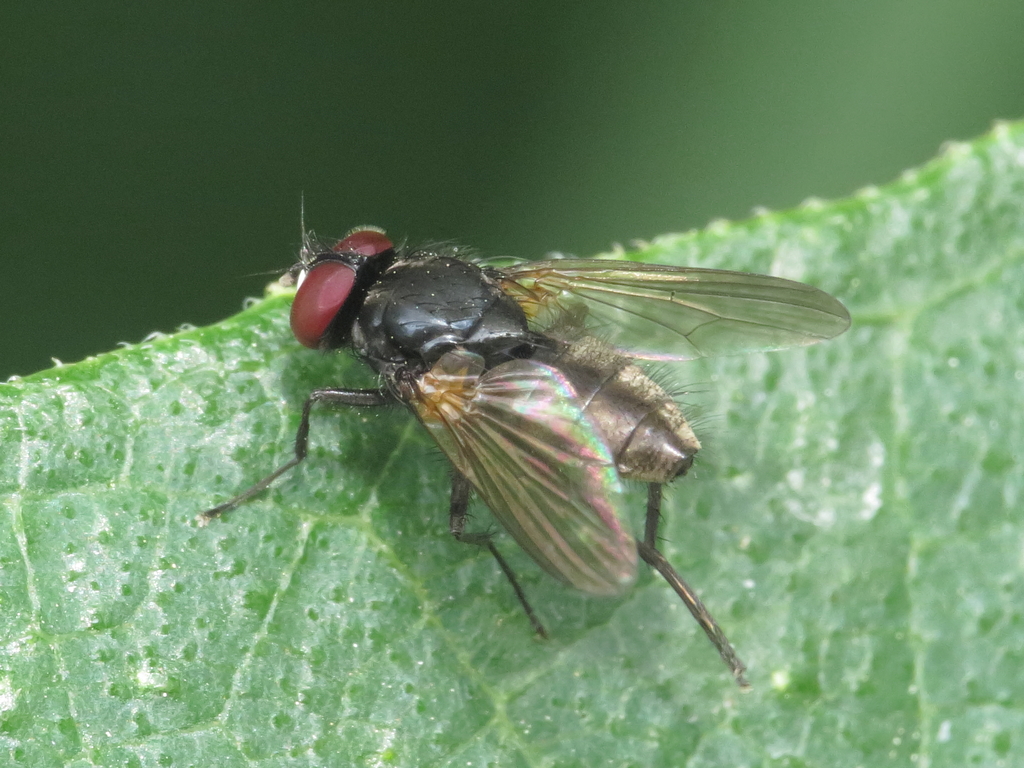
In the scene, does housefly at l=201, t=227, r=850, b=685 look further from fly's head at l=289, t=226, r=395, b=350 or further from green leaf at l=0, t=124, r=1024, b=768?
green leaf at l=0, t=124, r=1024, b=768

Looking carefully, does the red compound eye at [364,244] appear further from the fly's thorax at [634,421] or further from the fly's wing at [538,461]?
the fly's thorax at [634,421]

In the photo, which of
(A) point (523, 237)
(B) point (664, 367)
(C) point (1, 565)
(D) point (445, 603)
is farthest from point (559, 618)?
(A) point (523, 237)

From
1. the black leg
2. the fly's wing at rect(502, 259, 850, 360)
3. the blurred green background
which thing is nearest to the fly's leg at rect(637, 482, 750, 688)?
the black leg

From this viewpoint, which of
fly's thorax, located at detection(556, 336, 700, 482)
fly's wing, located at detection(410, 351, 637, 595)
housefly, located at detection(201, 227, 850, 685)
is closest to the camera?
fly's wing, located at detection(410, 351, 637, 595)

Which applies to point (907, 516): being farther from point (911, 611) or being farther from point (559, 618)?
point (559, 618)

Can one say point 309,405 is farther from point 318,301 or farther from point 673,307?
point 673,307

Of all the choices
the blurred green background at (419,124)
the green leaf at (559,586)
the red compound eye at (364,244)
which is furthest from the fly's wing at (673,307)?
the blurred green background at (419,124)

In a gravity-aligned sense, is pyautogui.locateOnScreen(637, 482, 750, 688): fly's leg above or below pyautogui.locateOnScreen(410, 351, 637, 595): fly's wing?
below
